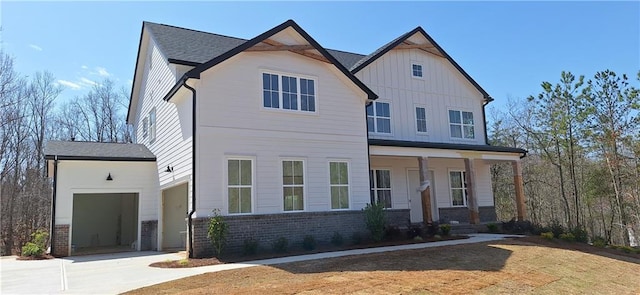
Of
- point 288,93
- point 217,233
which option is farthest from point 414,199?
point 217,233

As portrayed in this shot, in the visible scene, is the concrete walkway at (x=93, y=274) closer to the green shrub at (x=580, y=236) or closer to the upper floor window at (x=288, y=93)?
the upper floor window at (x=288, y=93)

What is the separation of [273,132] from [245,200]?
2.22 metres

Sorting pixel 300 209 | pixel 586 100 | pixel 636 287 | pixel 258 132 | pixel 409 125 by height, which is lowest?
pixel 636 287

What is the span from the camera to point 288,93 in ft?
44.4

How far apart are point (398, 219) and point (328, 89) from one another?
6.83 m

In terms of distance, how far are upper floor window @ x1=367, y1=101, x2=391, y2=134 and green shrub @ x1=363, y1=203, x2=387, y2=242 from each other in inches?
178

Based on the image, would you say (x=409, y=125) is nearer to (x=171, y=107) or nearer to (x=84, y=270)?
(x=171, y=107)

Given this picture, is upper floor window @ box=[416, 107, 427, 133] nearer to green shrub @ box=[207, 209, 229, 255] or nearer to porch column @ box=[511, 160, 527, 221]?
porch column @ box=[511, 160, 527, 221]

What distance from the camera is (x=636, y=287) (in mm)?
9719

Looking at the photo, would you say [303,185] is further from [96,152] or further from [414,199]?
[96,152]

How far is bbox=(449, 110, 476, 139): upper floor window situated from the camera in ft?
65.0

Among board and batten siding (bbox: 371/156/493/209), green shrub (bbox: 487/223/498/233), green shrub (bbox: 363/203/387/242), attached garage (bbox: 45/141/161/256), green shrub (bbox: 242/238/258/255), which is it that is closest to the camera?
green shrub (bbox: 242/238/258/255)

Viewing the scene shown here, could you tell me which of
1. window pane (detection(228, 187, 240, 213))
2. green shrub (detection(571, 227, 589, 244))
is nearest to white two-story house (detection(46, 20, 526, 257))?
window pane (detection(228, 187, 240, 213))

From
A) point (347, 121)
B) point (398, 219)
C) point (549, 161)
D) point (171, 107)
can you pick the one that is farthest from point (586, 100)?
point (171, 107)
